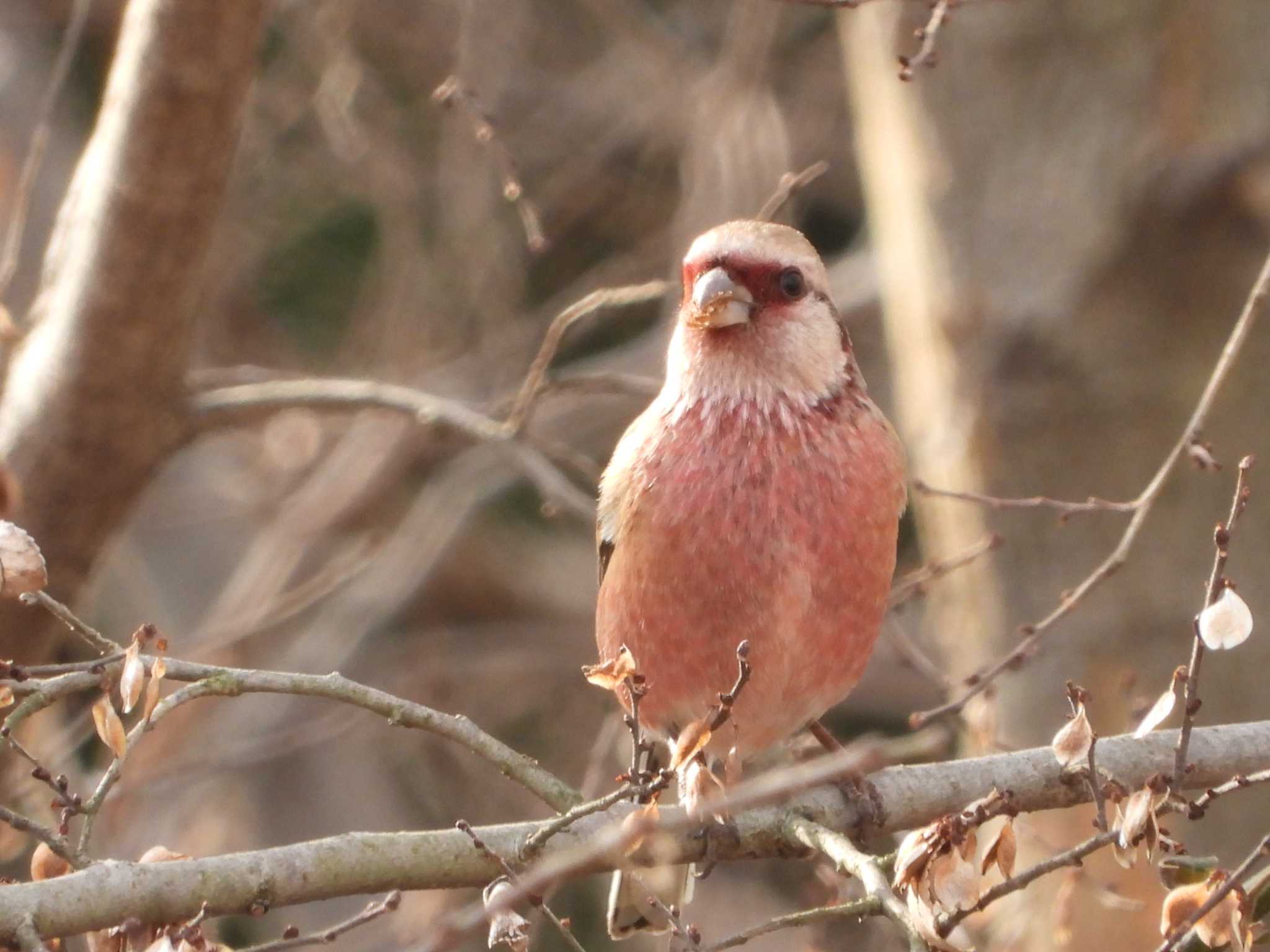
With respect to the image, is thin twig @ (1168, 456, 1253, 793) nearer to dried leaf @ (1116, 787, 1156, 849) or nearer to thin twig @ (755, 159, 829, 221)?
dried leaf @ (1116, 787, 1156, 849)

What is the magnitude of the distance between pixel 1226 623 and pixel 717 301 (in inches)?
67.1

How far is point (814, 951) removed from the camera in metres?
4.11

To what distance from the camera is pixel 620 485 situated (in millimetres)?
4328

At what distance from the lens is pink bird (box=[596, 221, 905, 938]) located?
404 centimetres

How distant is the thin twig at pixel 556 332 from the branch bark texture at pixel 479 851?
124cm

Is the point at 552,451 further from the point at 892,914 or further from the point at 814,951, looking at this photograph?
the point at 892,914

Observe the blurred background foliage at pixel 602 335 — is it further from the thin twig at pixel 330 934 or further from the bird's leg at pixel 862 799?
the thin twig at pixel 330 934

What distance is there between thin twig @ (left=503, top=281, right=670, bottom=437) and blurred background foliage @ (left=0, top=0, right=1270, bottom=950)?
1.63 feet

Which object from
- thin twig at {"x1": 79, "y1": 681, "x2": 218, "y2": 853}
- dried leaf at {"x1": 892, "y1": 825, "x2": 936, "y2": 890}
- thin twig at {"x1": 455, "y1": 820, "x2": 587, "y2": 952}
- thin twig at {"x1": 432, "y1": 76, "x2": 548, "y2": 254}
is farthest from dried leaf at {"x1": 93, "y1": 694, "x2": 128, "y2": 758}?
thin twig at {"x1": 432, "y1": 76, "x2": 548, "y2": 254}

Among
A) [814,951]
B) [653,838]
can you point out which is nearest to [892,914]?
[653,838]

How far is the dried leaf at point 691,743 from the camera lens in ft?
9.22

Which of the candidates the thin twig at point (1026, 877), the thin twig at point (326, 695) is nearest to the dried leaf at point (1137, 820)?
the thin twig at point (1026, 877)

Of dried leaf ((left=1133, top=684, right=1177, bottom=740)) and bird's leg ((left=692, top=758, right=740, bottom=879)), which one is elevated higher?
dried leaf ((left=1133, top=684, right=1177, bottom=740))

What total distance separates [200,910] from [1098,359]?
14.2 feet
